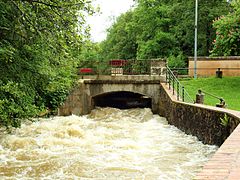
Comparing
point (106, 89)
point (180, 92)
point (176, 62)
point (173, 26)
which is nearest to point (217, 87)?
point (180, 92)

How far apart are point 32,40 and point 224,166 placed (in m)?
6.49

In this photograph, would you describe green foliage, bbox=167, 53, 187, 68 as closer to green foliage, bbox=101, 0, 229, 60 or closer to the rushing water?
green foliage, bbox=101, 0, 229, 60

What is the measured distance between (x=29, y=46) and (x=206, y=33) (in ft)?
94.3

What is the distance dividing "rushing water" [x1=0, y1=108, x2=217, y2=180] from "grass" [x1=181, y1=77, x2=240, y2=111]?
3269mm

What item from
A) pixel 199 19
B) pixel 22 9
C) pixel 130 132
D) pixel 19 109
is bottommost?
pixel 130 132

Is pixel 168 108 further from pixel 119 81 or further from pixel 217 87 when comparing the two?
pixel 217 87

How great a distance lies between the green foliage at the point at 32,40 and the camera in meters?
8.98

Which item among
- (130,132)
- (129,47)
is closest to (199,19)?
(129,47)

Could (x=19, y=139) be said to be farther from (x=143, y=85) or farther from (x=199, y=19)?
(x=199, y=19)

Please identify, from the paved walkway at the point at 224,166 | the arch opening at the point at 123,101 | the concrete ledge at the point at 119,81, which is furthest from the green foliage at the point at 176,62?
the paved walkway at the point at 224,166

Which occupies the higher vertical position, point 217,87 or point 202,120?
point 217,87

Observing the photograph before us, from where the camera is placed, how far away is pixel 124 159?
10.1 m

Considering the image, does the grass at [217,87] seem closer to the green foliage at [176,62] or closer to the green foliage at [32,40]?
the green foliage at [32,40]

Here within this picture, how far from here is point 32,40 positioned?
9422mm
